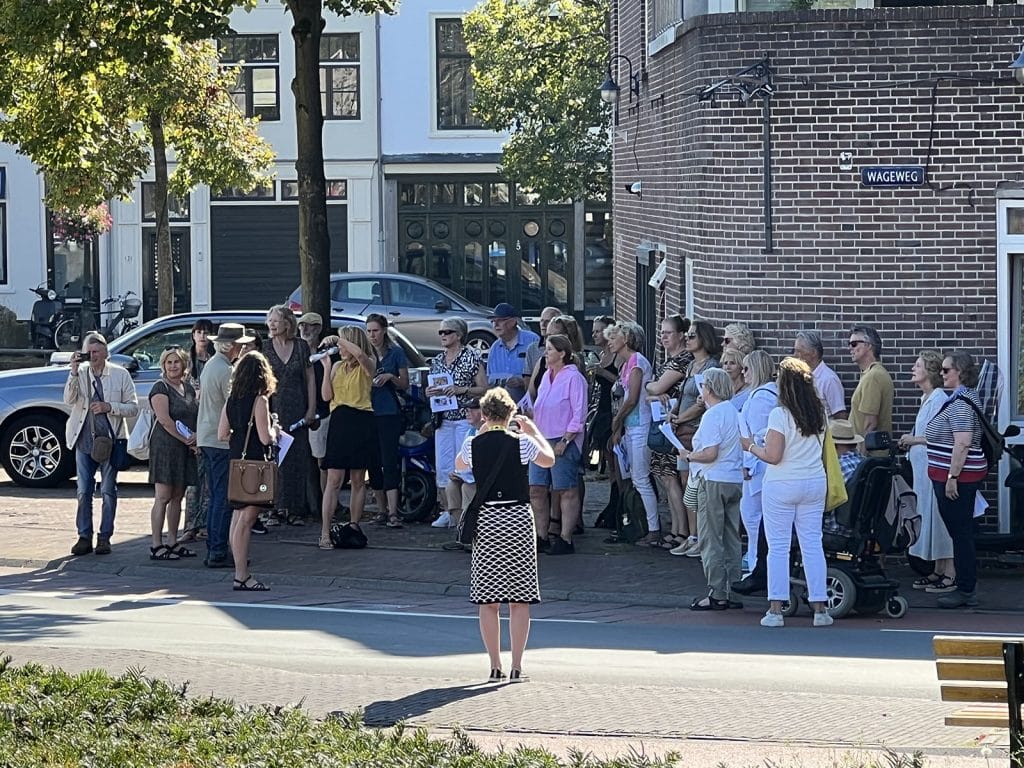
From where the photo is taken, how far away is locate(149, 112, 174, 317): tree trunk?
89.1 ft

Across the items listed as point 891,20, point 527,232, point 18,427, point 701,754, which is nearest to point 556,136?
point 527,232

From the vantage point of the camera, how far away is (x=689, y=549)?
14.2 metres

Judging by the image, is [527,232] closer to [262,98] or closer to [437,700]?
[262,98]

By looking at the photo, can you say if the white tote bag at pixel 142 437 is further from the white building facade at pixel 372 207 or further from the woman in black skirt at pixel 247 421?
the white building facade at pixel 372 207

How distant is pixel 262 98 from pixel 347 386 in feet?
85.3

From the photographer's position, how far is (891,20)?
1429 cm

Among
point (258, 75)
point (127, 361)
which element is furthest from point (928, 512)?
point (258, 75)

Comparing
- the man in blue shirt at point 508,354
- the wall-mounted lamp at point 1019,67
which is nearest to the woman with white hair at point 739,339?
the man in blue shirt at point 508,354

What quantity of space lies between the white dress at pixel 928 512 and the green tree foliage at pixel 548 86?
20.5 metres

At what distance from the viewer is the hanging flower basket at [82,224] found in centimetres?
3566

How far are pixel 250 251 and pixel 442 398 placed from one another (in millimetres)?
25004

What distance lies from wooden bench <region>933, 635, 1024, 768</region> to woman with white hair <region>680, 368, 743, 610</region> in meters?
5.33

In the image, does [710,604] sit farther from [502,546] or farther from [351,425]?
[351,425]

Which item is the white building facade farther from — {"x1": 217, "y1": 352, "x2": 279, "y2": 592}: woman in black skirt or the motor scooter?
{"x1": 217, "y1": 352, "x2": 279, "y2": 592}: woman in black skirt
